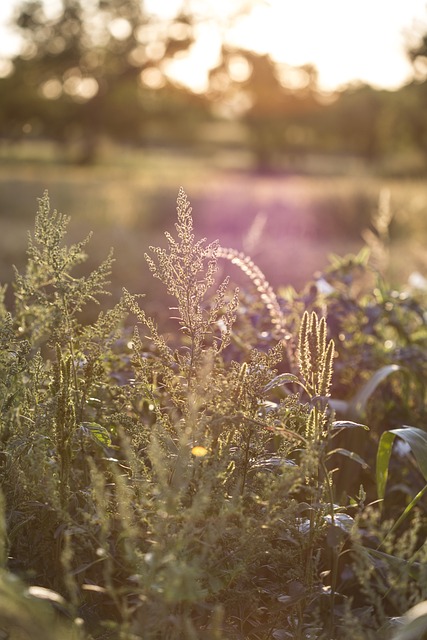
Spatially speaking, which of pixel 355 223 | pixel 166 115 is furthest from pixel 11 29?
pixel 355 223

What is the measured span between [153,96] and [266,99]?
11518mm

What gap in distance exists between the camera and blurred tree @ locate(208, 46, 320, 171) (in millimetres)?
56062

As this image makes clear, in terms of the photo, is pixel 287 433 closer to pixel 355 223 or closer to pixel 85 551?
pixel 85 551

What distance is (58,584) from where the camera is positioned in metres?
1.61

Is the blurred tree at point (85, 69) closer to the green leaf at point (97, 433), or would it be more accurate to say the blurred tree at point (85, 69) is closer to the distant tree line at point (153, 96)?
the distant tree line at point (153, 96)

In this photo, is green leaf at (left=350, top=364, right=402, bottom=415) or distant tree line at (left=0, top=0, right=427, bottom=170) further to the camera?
distant tree line at (left=0, top=0, right=427, bottom=170)

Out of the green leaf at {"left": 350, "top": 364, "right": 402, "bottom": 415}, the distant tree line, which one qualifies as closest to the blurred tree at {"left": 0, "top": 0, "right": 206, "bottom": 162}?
the distant tree line

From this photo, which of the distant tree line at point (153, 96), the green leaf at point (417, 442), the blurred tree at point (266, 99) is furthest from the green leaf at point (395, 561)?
the blurred tree at point (266, 99)

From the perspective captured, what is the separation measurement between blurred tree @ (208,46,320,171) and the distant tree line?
0.08 metres

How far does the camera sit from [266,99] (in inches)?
2304

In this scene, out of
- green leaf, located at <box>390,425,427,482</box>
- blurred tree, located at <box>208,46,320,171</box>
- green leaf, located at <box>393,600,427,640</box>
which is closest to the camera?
green leaf, located at <box>393,600,427,640</box>

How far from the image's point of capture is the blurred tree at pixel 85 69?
43.9 meters

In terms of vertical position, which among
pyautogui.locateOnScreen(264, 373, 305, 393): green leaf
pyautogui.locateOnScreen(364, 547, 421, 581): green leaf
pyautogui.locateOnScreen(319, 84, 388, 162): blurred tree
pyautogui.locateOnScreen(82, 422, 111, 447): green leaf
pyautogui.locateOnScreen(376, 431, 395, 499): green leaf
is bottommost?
pyautogui.locateOnScreen(364, 547, 421, 581): green leaf

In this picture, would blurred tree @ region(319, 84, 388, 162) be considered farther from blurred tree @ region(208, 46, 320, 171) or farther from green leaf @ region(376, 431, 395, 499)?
green leaf @ region(376, 431, 395, 499)
